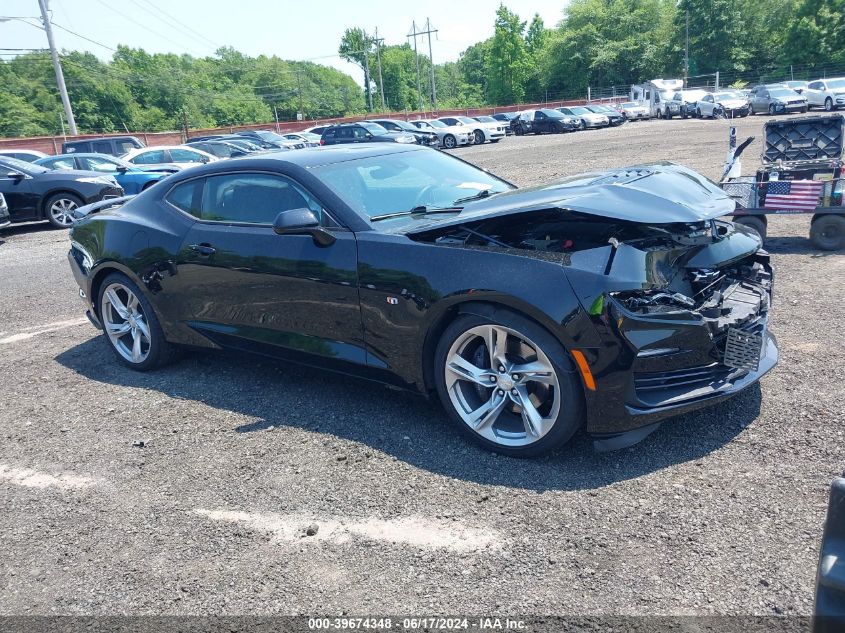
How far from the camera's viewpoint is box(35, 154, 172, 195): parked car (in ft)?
49.4

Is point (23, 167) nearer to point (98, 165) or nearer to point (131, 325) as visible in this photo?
point (98, 165)

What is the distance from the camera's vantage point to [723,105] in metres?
36.5

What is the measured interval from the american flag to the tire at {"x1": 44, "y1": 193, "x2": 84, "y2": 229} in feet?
39.7

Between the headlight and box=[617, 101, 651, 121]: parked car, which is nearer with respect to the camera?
the headlight

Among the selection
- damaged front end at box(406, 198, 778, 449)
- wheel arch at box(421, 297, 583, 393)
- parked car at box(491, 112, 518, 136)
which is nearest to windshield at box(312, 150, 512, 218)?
damaged front end at box(406, 198, 778, 449)

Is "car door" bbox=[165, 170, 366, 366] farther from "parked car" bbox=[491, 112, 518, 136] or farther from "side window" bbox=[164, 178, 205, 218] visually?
"parked car" bbox=[491, 112, 518, 136]

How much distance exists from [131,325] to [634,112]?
4235 cm

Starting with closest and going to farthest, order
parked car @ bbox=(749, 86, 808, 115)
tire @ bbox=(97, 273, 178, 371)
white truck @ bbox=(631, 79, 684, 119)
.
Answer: tire @ bbox=(97, 273, 178, 371) → parked car @ bbox=(749, 86, 808, 115) → white truck @ bbox=(631, 79, 684, 119)

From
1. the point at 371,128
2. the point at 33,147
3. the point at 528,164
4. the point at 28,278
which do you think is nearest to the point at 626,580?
the point at 28,278

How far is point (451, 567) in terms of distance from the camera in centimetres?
272

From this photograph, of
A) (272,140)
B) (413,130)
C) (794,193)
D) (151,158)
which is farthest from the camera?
(413,130)

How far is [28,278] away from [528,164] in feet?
47.6

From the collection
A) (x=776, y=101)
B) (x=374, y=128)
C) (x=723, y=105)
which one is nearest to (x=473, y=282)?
(x=374, y=128)

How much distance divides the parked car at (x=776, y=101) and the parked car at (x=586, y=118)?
309 inches
